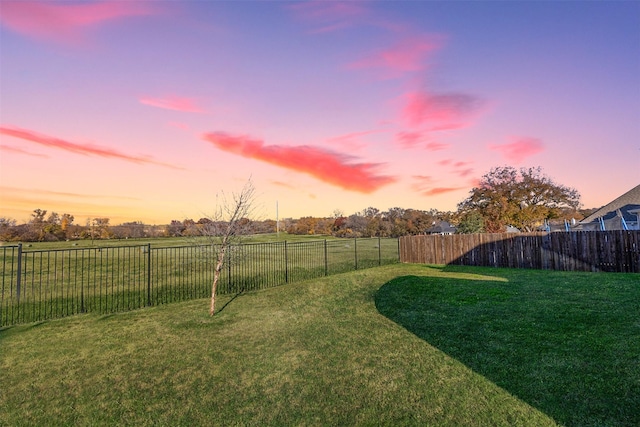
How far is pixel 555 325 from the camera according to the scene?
505 centimetres

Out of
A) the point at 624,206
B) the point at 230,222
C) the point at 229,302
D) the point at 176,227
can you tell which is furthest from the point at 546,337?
the point at 176,227

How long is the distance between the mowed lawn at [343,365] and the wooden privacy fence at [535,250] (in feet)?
22.3

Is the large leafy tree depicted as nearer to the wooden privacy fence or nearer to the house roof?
the house roof

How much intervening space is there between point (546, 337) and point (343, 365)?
330 cm

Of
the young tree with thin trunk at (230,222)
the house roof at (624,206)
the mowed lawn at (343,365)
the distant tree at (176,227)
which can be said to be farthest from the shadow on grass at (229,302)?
the house roof at (624,206)

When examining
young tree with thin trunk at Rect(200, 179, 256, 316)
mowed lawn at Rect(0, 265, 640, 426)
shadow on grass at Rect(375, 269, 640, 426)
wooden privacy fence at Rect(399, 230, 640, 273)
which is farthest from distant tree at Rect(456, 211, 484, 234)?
young tree with thin trunk at Rect(200, 179, 256, 316)

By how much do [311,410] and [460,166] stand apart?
19078 millimetres

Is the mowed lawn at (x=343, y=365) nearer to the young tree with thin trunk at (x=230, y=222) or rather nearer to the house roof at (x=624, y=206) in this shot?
the young tree with thin trunk at (x=230, y=222)

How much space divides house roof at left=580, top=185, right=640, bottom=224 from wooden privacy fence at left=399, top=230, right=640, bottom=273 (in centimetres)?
1030

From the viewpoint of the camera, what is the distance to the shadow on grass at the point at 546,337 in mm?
2965

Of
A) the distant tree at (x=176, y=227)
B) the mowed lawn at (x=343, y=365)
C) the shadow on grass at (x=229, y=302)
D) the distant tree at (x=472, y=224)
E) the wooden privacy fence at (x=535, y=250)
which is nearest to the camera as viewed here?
the mowed lawn at (x=343, y=365)

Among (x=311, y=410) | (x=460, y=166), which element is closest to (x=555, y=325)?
(x=311, y=410)

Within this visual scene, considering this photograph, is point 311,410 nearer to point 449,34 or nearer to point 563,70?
→ point 449,34

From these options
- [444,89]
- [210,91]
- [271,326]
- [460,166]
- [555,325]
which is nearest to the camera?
[555,325]
